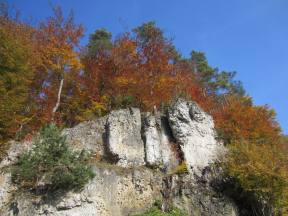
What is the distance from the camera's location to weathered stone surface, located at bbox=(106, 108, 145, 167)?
1649cm

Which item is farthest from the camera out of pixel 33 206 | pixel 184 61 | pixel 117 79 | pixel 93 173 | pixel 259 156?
pixel 184 61

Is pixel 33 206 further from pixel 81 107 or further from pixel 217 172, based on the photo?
pixel 81 107

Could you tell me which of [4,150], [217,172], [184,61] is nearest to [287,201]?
[217,172]

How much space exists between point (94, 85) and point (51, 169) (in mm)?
12080

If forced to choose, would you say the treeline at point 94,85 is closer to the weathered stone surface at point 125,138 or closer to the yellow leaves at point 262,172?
the yellow leaves at point 262,172

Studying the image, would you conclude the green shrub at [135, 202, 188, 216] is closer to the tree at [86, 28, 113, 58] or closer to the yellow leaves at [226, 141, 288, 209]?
the yellow leaves at [226, 141, 288, 209]

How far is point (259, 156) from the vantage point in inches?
609

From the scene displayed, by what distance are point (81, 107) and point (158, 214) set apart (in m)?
11.7

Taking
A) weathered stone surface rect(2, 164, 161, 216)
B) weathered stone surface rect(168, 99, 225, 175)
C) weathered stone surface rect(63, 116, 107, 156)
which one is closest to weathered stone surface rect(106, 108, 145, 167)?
weathered stone surface rect(63, 116, 107, 156)

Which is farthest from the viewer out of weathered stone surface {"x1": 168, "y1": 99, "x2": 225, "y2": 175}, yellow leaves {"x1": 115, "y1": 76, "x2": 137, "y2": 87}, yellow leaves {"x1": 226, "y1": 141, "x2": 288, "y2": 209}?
yellow leaves {"x1": 115, "y1": 76, "x2": 137, "y2": 87}

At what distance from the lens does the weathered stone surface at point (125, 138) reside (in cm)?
1649

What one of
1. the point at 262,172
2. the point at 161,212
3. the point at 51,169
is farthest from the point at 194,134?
the point at 51,169

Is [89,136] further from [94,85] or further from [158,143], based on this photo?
[94,85]

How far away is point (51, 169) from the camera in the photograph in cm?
1348
